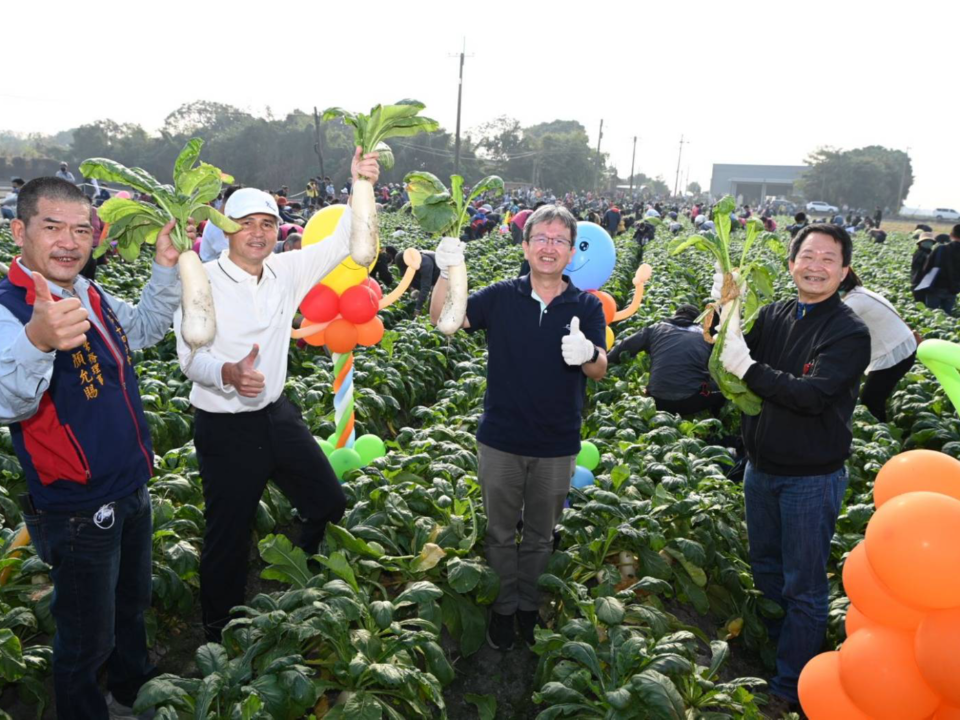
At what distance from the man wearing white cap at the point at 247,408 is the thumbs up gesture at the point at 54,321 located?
913 mm

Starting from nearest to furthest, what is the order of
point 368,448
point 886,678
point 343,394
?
point 886,678 → point 343,394 → point 368,448

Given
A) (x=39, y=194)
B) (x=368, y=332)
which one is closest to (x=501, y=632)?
(x=368, y=332)

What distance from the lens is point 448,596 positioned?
3.80m

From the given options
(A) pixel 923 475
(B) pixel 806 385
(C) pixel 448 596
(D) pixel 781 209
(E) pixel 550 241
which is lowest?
(C) pixel 448 596

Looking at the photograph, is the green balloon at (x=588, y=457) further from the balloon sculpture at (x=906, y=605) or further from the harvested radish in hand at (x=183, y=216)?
the harvested radish in hand at (x=183, y=216)

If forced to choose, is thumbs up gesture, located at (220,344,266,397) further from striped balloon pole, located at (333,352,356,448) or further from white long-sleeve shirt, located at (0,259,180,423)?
striped balloon pole, located at (333,352,356,448)

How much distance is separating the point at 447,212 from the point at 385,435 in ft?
14.9

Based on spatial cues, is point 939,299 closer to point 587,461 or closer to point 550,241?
point 587,461

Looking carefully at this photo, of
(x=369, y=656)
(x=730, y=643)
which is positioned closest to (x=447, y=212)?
(x=369, y=656)

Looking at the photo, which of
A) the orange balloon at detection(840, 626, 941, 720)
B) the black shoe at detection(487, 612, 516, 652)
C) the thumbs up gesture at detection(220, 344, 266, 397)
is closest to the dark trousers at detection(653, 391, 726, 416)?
the black shoe at detection(487, 612, 516, 652)

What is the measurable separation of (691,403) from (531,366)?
374cm

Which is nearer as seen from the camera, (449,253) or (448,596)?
(449,253)

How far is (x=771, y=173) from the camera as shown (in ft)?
422

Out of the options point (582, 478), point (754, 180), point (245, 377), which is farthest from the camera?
point (754, 180)
